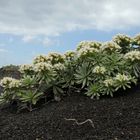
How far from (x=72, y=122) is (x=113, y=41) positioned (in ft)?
12.1

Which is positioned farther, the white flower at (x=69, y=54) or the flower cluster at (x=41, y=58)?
the white flower at (x=69, y=54)

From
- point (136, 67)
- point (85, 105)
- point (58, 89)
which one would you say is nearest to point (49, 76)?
point (58, 89)

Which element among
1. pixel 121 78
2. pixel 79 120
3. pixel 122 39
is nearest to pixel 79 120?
pixel 79 120

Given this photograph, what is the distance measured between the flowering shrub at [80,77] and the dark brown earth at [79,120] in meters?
0.25

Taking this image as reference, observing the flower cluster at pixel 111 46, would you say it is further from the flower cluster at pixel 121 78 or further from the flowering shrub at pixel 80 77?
the flower cluster at pixel 121 78

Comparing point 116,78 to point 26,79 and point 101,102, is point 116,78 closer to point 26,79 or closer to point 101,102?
point 101,102

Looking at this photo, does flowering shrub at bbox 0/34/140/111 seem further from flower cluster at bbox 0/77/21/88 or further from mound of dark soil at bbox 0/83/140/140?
mound of dark soil at bbox 0/83/140/140

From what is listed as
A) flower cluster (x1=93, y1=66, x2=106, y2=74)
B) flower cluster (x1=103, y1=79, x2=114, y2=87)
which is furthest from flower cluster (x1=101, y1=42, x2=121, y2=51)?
flower cluster (x1=103, y1=79, x2=114, y2=87)

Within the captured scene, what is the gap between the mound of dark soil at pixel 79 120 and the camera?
7.75m

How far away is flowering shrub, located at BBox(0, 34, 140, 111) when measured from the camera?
985 cm

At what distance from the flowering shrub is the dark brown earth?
0.82ft

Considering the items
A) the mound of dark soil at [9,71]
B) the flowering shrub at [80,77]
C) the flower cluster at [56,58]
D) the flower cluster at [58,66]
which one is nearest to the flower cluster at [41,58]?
the flowering shrub at [80,77]

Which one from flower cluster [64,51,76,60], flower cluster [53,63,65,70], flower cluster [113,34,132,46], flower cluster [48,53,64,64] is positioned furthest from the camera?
flower cluster [113,34,132,46]

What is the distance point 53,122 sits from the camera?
855 centimetres
